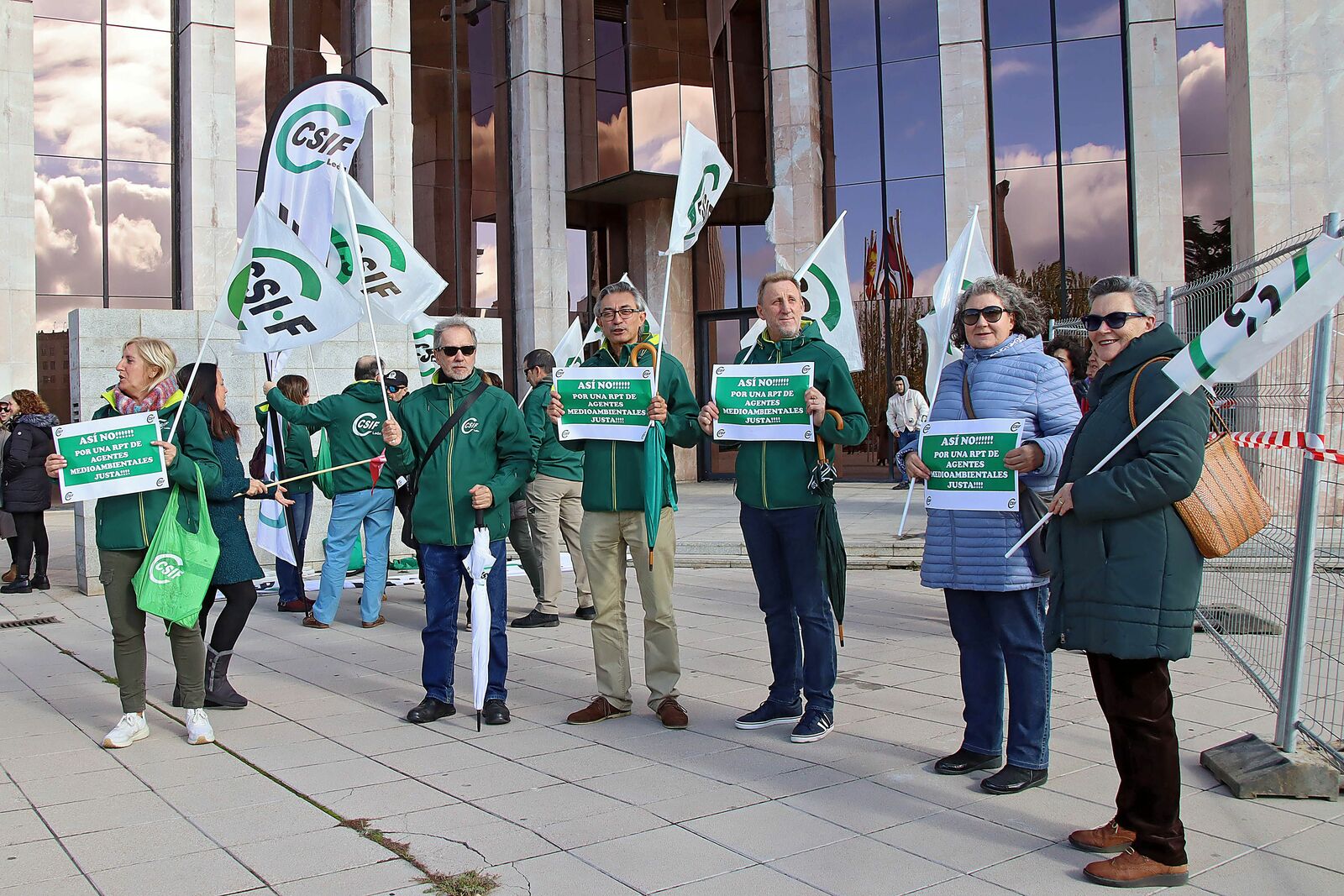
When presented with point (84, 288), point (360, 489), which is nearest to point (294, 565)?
point (360, 489)

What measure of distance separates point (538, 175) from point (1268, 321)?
2095 centimetres

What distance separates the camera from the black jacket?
1111 cm

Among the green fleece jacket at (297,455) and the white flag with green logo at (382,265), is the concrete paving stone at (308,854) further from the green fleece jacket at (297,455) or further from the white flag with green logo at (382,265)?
the green fleece jacket at (297,455)

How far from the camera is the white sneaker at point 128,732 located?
5.67m

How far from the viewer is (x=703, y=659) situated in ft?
24.7

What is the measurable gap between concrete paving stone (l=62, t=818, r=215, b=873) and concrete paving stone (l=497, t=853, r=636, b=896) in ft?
4.09

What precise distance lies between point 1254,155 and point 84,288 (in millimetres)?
19222

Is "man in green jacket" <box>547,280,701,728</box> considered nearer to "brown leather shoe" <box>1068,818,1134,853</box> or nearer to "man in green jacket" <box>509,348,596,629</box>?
"brown leather shoe" <box>1068,818,1134,853</box>

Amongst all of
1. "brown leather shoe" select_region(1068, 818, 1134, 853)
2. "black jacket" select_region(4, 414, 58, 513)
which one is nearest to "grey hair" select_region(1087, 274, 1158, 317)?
"brown leather shoe" select_region(1068, 818, 1134, 853)

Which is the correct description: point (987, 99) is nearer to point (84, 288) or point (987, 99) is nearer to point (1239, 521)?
point (84, 288)

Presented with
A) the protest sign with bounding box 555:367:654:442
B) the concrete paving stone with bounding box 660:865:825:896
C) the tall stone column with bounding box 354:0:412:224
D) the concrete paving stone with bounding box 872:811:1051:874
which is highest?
the tall stone column with bounding box 354:0:412:224

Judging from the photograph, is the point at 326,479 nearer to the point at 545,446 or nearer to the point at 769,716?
the point at 545,446

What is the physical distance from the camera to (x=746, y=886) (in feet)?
12.5

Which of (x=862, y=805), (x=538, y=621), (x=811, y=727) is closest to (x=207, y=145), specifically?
(x=538, y=621)
